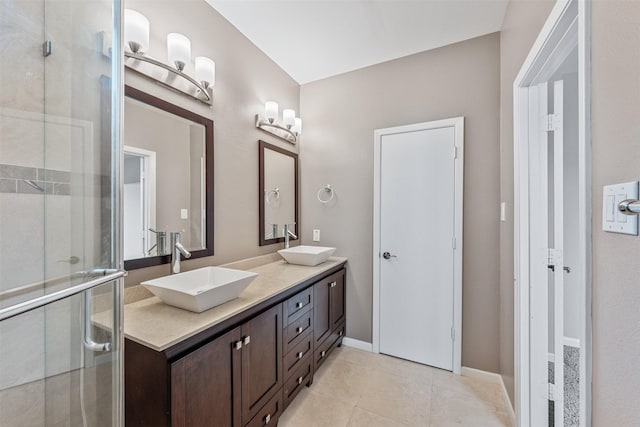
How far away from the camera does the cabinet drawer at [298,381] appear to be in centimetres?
158

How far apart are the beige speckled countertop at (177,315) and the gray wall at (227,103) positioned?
24cm

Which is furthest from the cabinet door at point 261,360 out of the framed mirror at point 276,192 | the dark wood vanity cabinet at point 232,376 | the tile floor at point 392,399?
the framed mirror at point 276,192

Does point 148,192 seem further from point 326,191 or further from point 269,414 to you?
point 326,191

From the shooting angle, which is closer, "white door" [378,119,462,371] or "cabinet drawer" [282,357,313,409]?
"cabinet drawer" [282,357,313,409]

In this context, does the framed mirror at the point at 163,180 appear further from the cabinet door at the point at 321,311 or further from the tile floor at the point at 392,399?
the tile floor at the point at 392,399

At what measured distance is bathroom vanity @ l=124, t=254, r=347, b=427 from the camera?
953 mm

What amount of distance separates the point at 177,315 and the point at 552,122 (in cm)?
213

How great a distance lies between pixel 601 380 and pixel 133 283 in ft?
6.06

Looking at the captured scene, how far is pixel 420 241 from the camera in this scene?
86.2 inches

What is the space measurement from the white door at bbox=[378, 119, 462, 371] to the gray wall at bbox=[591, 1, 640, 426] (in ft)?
4.50

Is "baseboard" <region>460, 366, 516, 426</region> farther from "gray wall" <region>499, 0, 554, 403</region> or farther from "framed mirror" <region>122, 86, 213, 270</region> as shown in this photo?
"framed mirror" <region>122, 86, 213, 270</region>

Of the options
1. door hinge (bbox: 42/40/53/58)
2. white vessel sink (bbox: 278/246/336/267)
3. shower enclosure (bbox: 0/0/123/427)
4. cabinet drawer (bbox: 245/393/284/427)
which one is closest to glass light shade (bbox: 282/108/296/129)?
white vessel sink (bbox: 278/246/336/267)

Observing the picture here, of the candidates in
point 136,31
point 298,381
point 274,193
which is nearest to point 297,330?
point 298,381

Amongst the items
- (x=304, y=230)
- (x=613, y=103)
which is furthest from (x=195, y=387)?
(x=304, y=230)
